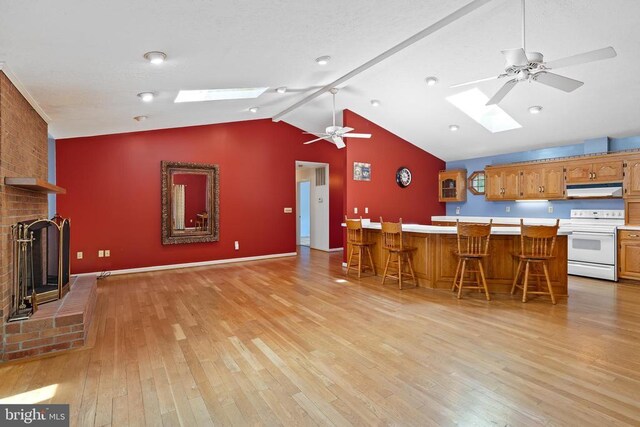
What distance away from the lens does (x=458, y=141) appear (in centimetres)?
688

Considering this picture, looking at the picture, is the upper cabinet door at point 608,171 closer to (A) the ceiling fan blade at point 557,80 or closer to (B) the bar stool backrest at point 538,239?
(B) the bar stool backrest at point 538,239

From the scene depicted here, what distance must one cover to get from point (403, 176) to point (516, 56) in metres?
4.65

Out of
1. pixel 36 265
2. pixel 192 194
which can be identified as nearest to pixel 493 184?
pixel 192 194

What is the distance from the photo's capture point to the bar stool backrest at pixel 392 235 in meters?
4.80

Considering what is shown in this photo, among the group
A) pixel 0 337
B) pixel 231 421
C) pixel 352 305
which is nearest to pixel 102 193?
pixel 0 337

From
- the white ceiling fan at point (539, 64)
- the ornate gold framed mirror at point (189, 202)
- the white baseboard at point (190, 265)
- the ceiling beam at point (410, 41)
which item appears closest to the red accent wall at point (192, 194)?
the ornate gold framed mirror at point (189, 202)

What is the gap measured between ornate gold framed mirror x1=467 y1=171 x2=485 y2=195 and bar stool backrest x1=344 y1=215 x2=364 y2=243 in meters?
3.41

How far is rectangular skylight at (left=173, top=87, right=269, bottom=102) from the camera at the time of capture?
4.52 metres

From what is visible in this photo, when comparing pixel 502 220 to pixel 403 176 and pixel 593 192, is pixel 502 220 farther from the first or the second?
pixel 403 176

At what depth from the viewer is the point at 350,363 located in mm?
2471

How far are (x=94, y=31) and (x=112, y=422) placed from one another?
2.40 m

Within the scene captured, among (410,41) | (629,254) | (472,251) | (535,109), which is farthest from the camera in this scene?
(535,109)

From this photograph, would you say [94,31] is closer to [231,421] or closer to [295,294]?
[231,421]

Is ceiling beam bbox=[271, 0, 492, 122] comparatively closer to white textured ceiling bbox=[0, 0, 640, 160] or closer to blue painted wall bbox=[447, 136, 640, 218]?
white textured ceiling bbox=[0, 0, 640, 160]
